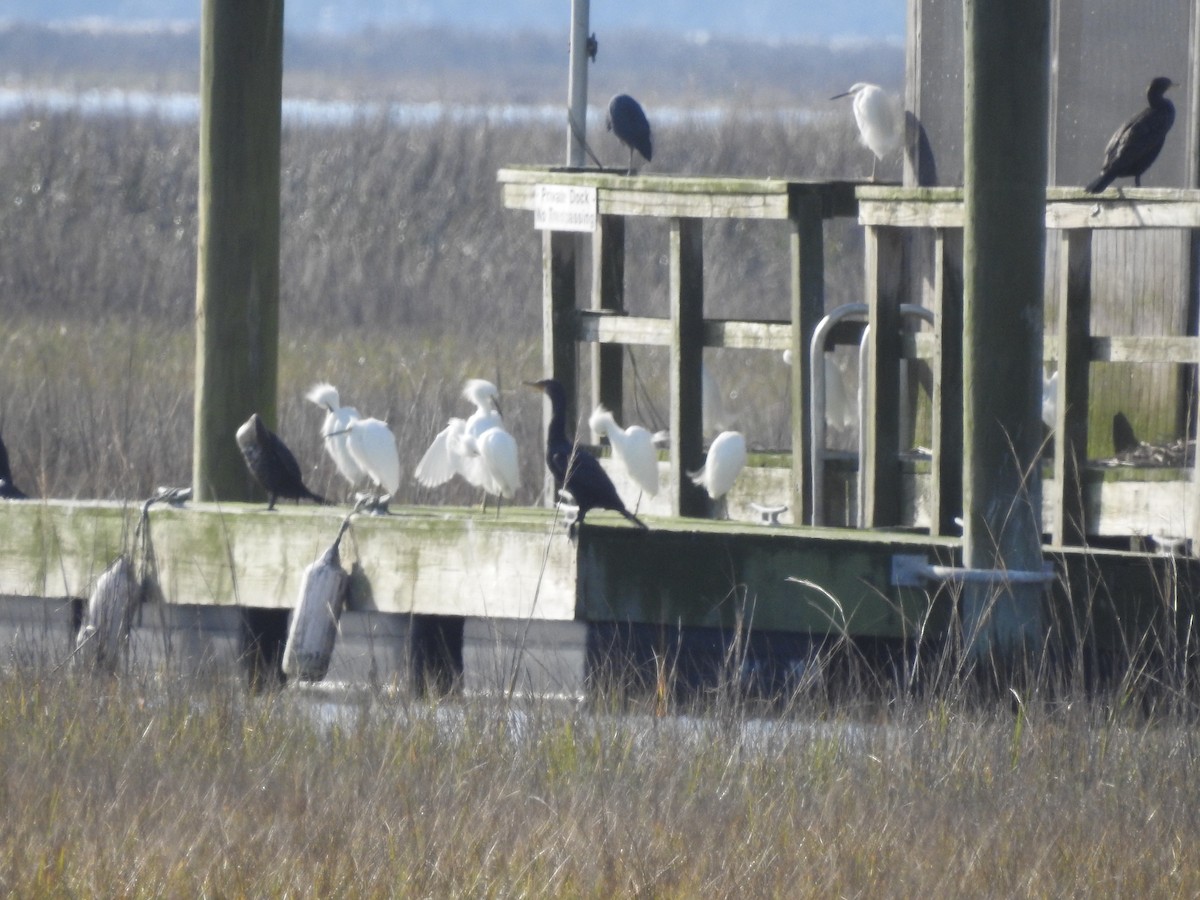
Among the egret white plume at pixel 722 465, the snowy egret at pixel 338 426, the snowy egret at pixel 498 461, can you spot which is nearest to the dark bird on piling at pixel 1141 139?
the egret white plume at pixel 722 465

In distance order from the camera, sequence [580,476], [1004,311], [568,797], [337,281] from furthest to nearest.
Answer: [337,281]
[580,476]
[1004,311]
[568,797]

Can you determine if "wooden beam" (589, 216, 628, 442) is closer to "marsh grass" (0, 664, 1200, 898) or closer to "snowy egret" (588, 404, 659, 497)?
"snowy egret" (588, 404, 659, 497)

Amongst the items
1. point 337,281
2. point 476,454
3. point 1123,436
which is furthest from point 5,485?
point 337,281

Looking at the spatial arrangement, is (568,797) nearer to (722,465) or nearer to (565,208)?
(722,465)

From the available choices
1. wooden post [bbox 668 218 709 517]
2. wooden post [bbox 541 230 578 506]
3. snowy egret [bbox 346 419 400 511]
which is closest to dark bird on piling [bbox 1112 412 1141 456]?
wooden post [bbox 668 218 709 517]

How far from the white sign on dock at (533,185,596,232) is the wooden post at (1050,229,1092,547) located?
1.75m

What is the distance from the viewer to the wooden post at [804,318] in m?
7.39

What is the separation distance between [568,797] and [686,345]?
2.73 metres

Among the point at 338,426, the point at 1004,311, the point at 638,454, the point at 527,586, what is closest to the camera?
the point at 1004,311

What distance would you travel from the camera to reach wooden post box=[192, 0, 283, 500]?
6.74 m

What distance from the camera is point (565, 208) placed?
7910 mm

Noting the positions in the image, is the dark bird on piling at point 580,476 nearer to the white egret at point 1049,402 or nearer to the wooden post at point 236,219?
the wooden post at point 236,219

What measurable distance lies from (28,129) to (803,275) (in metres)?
25.0

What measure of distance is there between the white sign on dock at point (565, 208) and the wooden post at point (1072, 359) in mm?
1754
